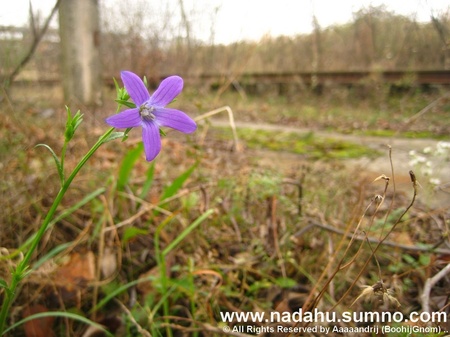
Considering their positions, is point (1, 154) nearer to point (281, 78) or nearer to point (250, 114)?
point (250, 114)

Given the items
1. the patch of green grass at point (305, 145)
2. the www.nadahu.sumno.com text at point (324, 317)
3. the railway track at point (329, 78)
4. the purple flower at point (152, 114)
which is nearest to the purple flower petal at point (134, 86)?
the purple flower at point (152, 114)

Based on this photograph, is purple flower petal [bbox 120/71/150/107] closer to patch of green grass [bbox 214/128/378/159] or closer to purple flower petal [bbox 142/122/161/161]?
purple flower petal [bbox 142/122/161/161]

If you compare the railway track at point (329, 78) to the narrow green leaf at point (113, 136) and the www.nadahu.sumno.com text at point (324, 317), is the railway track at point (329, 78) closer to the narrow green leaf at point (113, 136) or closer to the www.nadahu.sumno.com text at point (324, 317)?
the www.nadahu.sumno.com text at point (324, 317)

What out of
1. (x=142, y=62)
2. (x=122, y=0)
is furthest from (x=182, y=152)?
(x=122, y=0)

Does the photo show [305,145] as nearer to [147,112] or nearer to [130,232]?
[130,232]

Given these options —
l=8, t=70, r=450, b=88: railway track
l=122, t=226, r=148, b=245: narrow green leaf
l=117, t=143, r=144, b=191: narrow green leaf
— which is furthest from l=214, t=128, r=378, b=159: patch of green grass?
l=8, t=70, r=450, b=88: railway track

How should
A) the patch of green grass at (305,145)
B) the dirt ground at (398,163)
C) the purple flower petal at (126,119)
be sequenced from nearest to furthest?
the purple flower petal at (126,119), the dirt ground at (398,163), the patch of green grass at (305,145)

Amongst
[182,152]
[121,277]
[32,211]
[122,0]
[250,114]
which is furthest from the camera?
[122,0]

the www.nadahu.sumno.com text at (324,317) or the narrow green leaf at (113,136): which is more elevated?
the narrow green leaf at (113,136)
